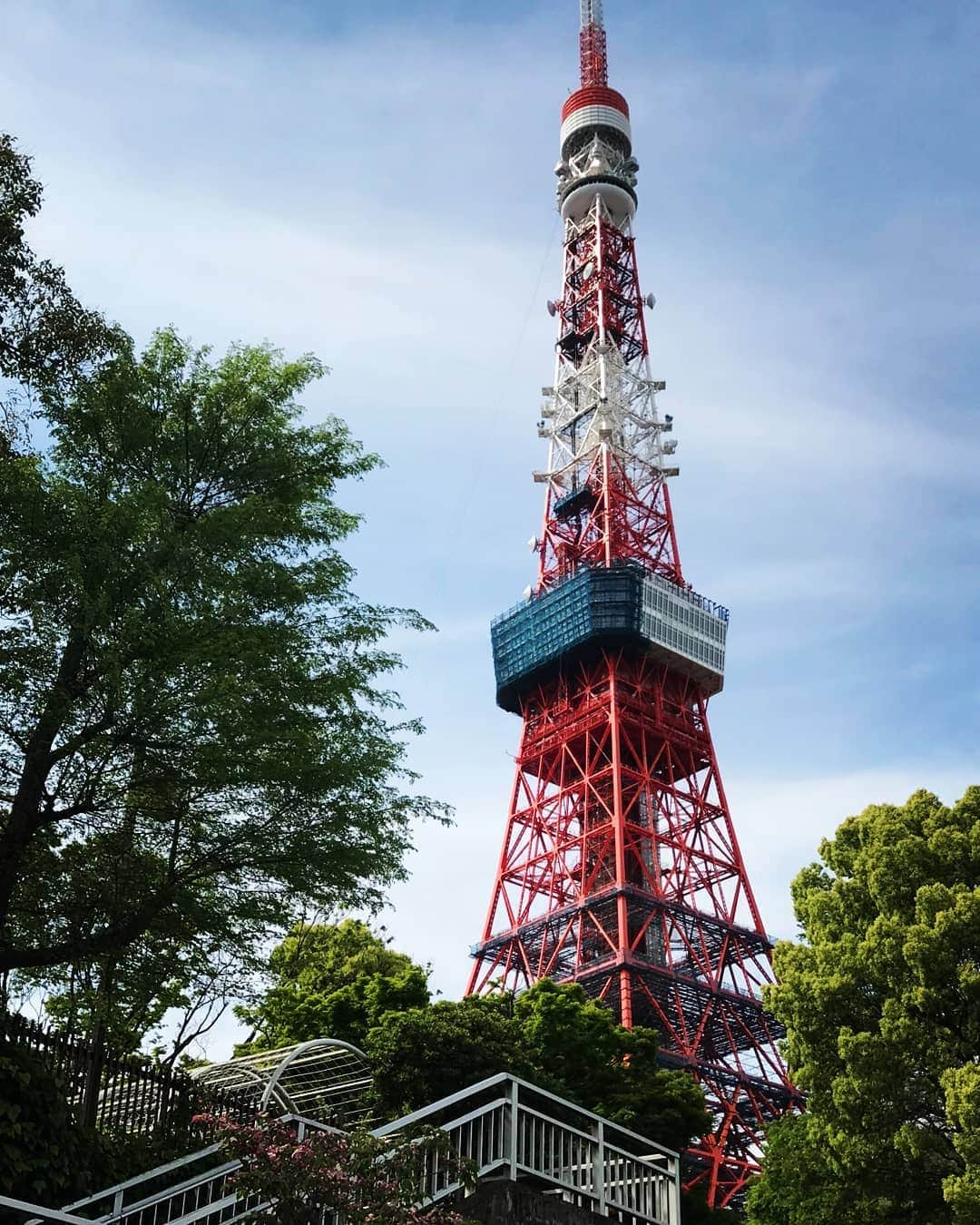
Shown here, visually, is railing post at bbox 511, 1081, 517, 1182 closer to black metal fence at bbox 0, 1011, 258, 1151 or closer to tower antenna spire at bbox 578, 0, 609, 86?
black metal fence at bbox 0, 1011, 258, 1151

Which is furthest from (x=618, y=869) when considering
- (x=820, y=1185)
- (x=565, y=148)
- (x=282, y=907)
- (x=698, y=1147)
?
(x=565, y=148)

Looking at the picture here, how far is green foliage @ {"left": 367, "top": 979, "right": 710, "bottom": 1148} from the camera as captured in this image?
1839 centimetres

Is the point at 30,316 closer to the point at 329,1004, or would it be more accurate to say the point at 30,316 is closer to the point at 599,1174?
the point at 599,1174

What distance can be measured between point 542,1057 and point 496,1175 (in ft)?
47.3

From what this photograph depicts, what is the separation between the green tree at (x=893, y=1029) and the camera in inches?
572

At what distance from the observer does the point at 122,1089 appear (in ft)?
38.4

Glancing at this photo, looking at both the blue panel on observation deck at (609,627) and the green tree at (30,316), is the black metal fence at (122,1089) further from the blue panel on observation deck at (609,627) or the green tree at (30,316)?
the blue panel on observation deck at (609,627)

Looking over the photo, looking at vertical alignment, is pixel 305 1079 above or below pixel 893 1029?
below

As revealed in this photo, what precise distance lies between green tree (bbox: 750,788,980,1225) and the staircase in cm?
346

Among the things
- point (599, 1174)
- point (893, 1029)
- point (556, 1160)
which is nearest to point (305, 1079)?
point (556, 1160)

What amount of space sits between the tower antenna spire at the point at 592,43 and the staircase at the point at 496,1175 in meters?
70.9

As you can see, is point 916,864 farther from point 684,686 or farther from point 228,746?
point 684,686

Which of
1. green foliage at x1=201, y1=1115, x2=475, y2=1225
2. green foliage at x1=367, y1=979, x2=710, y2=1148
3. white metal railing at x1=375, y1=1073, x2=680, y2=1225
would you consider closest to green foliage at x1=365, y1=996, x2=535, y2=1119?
green foliage at x1=367, y1=979, x2=710, y2=1148

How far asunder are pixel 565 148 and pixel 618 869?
43.8m
